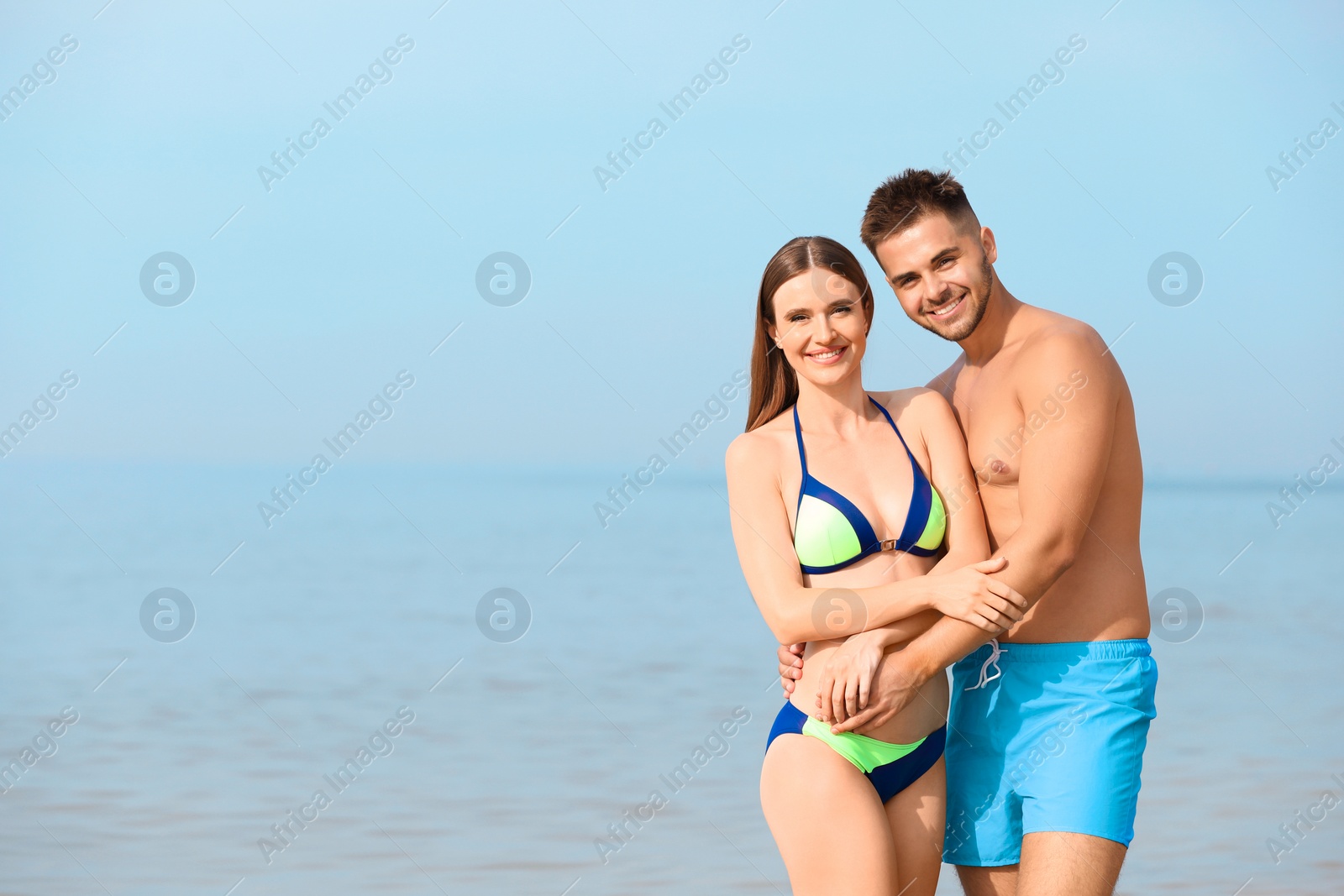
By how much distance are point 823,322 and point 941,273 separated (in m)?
0.45

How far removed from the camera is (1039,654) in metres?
3.45

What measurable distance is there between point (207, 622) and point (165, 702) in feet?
15.6

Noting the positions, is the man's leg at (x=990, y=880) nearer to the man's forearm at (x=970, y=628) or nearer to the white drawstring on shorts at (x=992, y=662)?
the white drawstring on shorts at (x=992, y=662)

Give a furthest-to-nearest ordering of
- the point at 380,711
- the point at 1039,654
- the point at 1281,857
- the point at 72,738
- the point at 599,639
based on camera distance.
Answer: the point at 599,639, the point at 380,711, the point at 72,738, the point at 1281,857, the point at 1039,654

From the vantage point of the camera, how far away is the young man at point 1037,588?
10.6 ft

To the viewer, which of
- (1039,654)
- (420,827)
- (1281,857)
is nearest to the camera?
(1039,654)

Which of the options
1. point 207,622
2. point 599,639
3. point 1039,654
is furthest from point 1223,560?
point 1039,654

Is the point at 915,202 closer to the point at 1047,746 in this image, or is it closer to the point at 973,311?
the point at 973,311

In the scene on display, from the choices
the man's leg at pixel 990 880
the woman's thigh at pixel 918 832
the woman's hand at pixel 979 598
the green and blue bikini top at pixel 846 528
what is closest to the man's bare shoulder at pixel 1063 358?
the green and blue bikini top at pixel 846 528

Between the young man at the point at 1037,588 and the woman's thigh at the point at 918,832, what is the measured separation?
268 millimetres

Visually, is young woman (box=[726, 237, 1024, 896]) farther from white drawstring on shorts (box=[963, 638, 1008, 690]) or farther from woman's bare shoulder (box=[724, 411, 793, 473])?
white drawstring on shorts (box=[963, 638, 1008, 690])

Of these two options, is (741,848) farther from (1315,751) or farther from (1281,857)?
(1315,751)

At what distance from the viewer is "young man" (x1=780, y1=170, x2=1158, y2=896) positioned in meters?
3.24

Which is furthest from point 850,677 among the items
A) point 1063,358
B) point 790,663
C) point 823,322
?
point 1063,358
